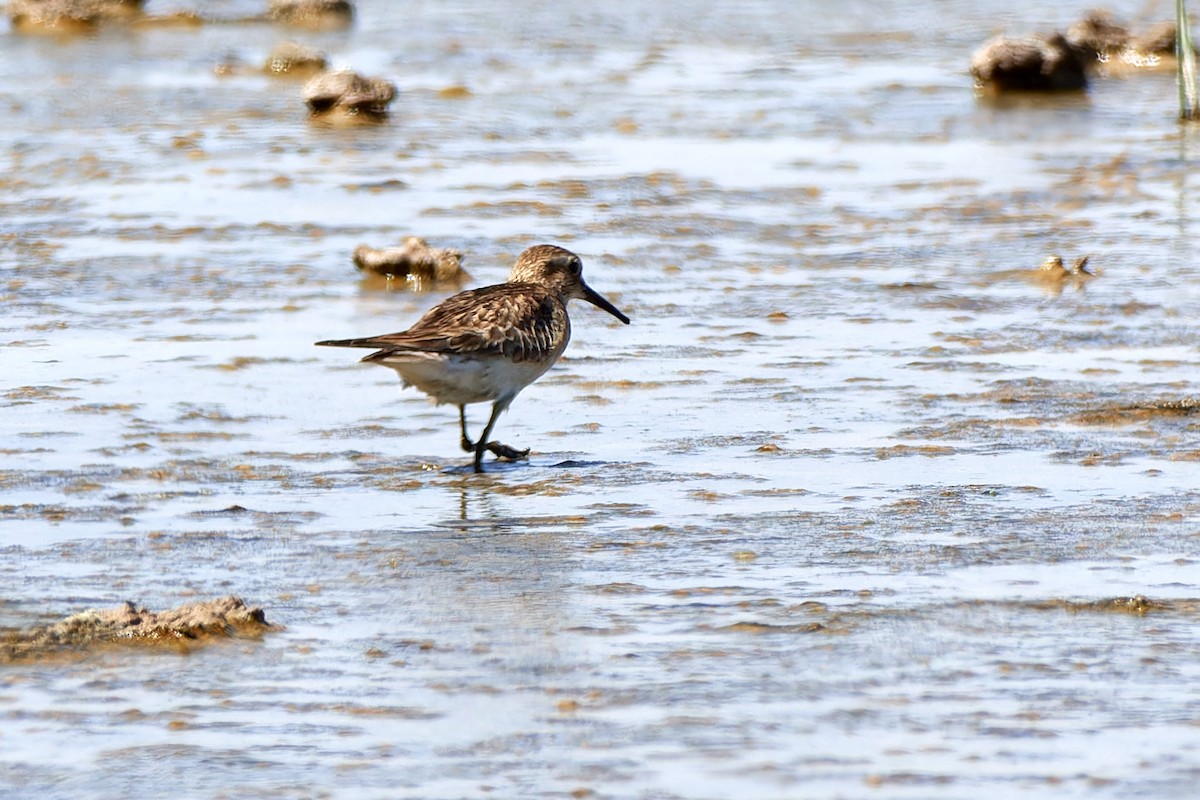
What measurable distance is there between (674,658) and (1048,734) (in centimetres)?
120

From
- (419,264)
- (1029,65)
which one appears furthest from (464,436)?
(1029,65)

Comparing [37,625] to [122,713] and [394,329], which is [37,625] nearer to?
[122,713]

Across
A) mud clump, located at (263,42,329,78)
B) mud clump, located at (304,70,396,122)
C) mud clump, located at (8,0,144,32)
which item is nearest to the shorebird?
mud clump, located at (304,70,396,122)

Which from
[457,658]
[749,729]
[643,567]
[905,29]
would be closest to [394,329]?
[643,567]

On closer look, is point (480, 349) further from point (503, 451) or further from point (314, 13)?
point (314, 13)

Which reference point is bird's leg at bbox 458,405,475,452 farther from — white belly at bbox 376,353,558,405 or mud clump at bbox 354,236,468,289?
mud clump at bbox 354,236,468,289

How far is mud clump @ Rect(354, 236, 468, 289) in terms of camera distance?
13.2 m

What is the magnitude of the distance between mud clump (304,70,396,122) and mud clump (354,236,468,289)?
19.6 ft

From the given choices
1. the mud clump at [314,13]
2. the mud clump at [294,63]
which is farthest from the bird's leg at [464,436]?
the mud clump at [314,13]

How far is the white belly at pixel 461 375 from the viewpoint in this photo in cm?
933

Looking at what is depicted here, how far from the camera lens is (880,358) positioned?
1126cm

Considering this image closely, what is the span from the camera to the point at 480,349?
371 inches

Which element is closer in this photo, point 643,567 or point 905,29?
point 643,567

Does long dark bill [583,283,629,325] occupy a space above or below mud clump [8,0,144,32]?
below
